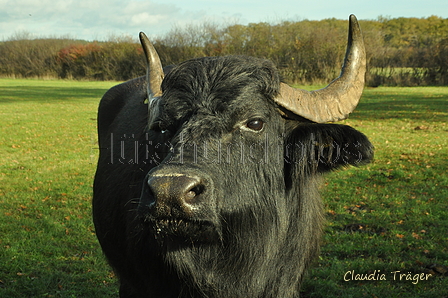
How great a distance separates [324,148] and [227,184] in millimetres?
926

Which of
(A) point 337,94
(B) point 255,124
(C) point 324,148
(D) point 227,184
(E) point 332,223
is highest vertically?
(A) point 337,94

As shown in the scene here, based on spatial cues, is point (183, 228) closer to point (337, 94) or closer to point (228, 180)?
point (228, 180)

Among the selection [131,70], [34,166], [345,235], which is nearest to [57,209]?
[34,166]

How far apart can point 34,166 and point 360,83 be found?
962 cm

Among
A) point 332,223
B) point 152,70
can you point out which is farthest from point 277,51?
point 152,70

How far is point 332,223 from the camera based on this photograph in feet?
21.3

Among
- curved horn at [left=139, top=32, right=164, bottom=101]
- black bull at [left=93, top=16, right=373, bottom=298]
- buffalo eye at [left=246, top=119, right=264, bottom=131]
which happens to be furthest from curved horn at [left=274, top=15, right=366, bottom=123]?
curved horn at [left=139, top=32, right=164, bottom=101]

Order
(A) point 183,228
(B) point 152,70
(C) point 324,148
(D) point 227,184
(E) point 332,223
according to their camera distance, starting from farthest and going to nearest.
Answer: (E) point 332,223
(B) point 152,70
(C) point 324,148
(D) point 227,184
(A) point 183,228

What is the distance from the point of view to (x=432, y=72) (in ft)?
119

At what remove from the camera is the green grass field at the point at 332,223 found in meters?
4.82

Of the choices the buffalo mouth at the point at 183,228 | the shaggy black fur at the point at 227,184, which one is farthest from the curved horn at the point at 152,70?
the buffalo mouth at the point at 183,228

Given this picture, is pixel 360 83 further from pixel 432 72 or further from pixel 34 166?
pixel 432 72

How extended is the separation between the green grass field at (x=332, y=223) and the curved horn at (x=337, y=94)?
222cm

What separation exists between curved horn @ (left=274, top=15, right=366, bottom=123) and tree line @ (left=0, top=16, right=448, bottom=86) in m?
4.97
